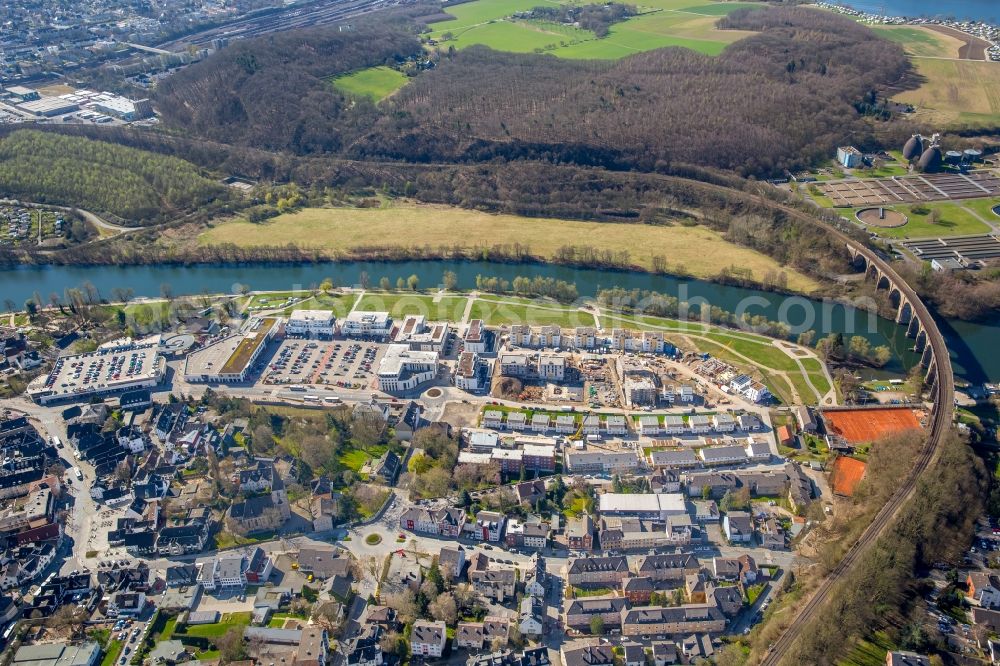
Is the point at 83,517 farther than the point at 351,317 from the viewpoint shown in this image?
Answer: No

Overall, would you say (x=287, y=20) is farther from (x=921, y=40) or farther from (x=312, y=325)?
(x=921, y=40)

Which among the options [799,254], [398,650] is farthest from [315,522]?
[799,254]

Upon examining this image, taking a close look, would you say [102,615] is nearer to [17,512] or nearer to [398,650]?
[17,512]

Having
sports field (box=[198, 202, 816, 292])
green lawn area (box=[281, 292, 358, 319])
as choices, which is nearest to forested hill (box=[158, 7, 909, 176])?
sports field (box=[198, 202, 816, 292])

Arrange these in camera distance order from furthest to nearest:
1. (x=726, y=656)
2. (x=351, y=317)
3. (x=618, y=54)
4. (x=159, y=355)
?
(x=618, y=54) → (x=351, y=317) → (x=159, y=355) → (x=726, y=656)

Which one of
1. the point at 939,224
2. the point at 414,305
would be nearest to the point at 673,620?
the point at 414,305

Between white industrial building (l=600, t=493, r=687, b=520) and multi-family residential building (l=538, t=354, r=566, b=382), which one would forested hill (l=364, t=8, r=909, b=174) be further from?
white industrial building (l=600, t=493, r=687, b=520)

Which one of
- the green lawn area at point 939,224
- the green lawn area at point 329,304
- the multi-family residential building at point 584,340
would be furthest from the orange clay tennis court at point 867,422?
the green lawn area at point 329,304
